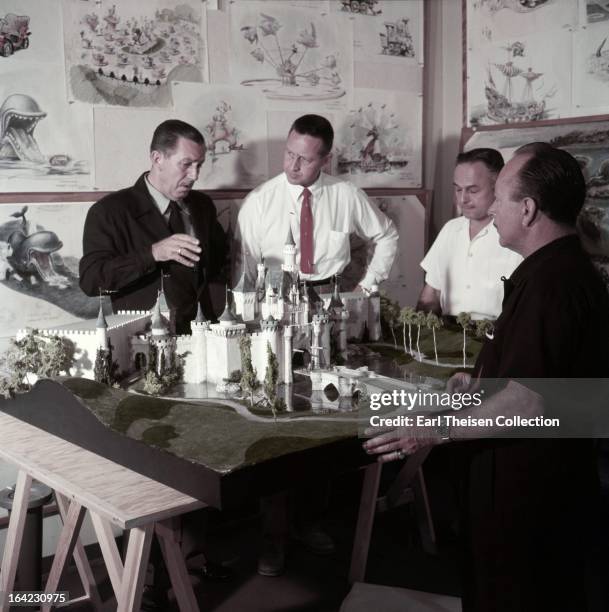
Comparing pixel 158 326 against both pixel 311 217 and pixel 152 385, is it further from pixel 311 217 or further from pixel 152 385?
pixel 311 217

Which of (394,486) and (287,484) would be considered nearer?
(287,484)

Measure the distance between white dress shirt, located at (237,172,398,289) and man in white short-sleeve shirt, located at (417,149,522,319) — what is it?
1.51 ft

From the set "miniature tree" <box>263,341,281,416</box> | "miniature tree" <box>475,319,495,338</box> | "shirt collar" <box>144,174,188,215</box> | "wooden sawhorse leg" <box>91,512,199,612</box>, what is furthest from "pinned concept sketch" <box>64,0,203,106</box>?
"wooden sawhorse leg" <box>91,512,199,612</box>

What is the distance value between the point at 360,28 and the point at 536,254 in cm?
432

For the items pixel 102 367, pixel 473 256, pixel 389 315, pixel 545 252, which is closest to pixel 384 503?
pixel 389 315

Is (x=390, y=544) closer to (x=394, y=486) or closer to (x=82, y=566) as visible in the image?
(x=394, y=486)

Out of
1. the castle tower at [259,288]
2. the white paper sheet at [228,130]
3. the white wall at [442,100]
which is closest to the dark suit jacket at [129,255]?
the castle tower at [259,288]

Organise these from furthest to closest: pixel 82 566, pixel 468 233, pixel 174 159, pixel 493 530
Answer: pixel 468 233, pixel 174 159, pixel 82 566, pixel 493 530

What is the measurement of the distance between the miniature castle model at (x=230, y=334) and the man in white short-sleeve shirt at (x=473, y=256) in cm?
145

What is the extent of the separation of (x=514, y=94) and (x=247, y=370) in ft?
13.5

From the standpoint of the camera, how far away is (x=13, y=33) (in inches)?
187

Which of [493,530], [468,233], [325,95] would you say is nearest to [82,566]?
[493,530]

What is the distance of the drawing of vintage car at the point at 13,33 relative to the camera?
15.5 ft

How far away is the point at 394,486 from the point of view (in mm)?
5027
